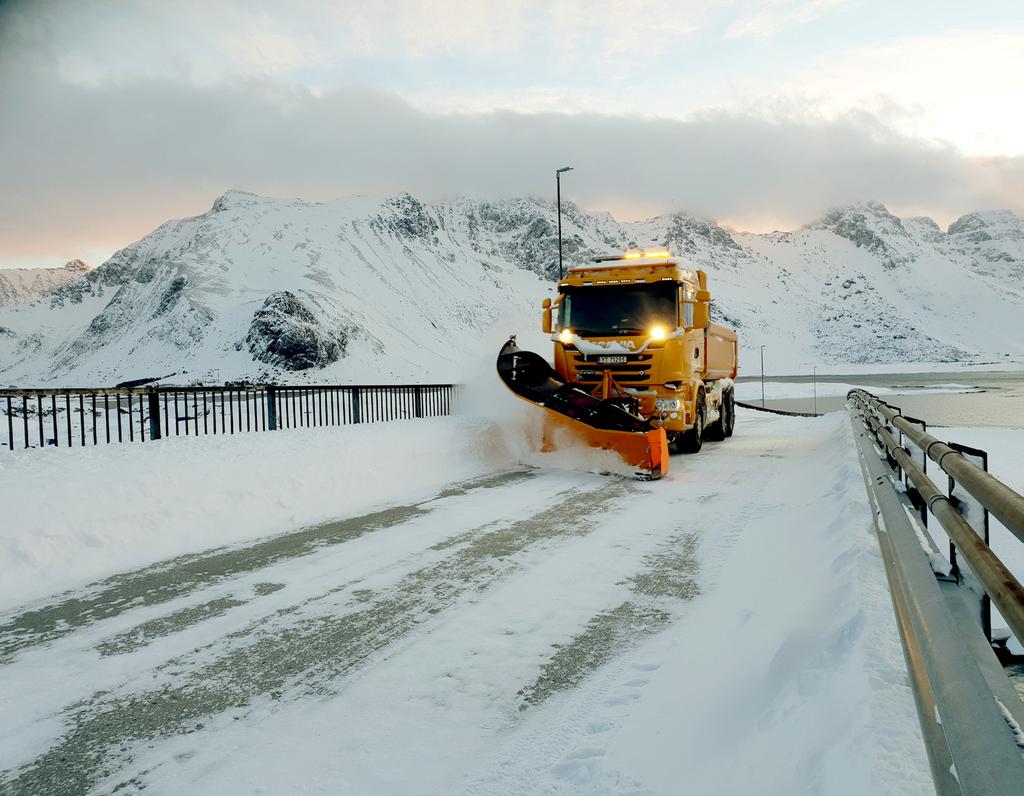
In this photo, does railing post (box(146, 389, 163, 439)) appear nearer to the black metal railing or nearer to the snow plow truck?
the black metal railing

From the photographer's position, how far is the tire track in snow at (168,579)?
4664 millimetres

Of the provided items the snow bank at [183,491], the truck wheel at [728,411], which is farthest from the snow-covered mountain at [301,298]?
the truck wheel at [728,411]

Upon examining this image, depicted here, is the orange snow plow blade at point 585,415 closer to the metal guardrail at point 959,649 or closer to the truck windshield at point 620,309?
the truck windshield at point 620,309

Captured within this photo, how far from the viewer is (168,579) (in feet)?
18.8

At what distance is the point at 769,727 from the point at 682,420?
9.46 metres

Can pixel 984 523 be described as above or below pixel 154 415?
above

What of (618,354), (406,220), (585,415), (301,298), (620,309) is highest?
(406,220)

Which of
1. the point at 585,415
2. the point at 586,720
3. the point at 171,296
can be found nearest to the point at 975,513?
the point at 586,720

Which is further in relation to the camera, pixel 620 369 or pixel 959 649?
pixel 620 369

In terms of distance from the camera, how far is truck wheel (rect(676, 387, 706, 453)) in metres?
13.3

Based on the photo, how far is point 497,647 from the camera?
4078 mm

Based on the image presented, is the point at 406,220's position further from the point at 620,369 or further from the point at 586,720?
the point at 586,720

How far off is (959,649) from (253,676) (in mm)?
3325

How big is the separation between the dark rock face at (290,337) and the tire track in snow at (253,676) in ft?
201
